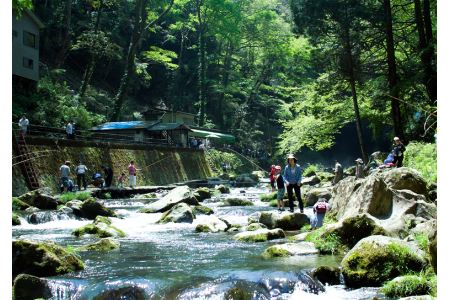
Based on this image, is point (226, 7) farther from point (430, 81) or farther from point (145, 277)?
point (145, 277)

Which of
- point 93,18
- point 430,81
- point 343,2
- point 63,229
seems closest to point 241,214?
point 63,229

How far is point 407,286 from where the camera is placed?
6332mm

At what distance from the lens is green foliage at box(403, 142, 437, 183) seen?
1487 centimetres

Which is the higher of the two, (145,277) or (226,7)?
(226,7)

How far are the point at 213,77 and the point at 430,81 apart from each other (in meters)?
39.8

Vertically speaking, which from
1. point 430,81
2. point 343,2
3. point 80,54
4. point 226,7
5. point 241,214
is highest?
point 226,7

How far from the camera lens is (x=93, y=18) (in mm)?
46781

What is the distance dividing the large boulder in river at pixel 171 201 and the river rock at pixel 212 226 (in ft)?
13.5

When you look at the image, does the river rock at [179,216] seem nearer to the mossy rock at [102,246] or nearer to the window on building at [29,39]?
the mossy rock at [102,246]

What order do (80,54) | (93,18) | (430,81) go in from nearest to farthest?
(430,81)
(93,18)
(80,54)

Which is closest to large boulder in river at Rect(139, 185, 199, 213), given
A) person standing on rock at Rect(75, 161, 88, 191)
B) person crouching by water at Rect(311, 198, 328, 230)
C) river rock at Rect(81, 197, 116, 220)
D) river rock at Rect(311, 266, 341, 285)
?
river rock at Rect(81, 197, 116, 220)

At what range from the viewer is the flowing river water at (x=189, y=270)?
6.91 m

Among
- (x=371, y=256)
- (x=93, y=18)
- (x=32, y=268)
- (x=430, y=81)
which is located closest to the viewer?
(x=371, y=256)

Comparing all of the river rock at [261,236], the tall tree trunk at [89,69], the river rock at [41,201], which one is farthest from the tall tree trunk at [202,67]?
the river rock at [261,236]
